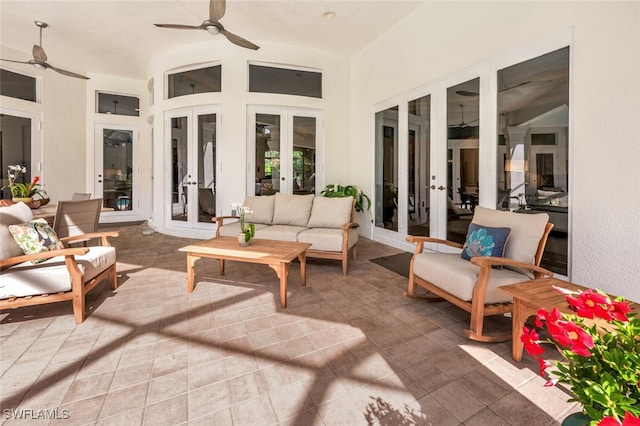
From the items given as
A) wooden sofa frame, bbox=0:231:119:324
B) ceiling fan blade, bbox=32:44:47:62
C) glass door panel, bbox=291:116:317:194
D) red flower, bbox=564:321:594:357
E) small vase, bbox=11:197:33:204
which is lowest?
wooden sofa frame, bbox=0:231:119:324

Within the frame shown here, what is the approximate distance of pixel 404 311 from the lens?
2.58 metres

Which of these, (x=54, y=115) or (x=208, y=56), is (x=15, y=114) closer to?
(x=54, y=115)

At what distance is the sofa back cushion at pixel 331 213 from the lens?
4160 mm

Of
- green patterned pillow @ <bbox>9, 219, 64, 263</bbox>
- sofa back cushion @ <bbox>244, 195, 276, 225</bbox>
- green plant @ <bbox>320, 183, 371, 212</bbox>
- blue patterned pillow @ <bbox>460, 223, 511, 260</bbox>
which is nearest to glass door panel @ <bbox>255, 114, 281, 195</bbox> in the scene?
green plant @ <bbox>320, 183, 371, 212</bbox>

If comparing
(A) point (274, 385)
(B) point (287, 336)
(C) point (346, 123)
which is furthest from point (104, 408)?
(C) point (346, 123)

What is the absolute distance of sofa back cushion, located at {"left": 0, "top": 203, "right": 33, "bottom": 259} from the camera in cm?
227

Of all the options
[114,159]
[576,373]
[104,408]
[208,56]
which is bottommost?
[104,408]

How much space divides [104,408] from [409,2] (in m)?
5.31

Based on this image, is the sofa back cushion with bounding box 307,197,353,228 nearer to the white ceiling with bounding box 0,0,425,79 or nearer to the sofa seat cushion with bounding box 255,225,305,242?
the sofa seat cushion with bounding box 255,225,305,242

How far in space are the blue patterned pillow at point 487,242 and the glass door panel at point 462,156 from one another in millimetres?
1415

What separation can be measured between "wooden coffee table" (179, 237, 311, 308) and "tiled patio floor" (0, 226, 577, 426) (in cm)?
25

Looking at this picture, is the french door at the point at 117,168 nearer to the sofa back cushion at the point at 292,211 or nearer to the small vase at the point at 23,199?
the small vase at the point at 23,199

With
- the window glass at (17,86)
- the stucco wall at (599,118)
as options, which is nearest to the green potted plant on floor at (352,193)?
the stucco wall at (599,118)

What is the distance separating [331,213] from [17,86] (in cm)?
695
